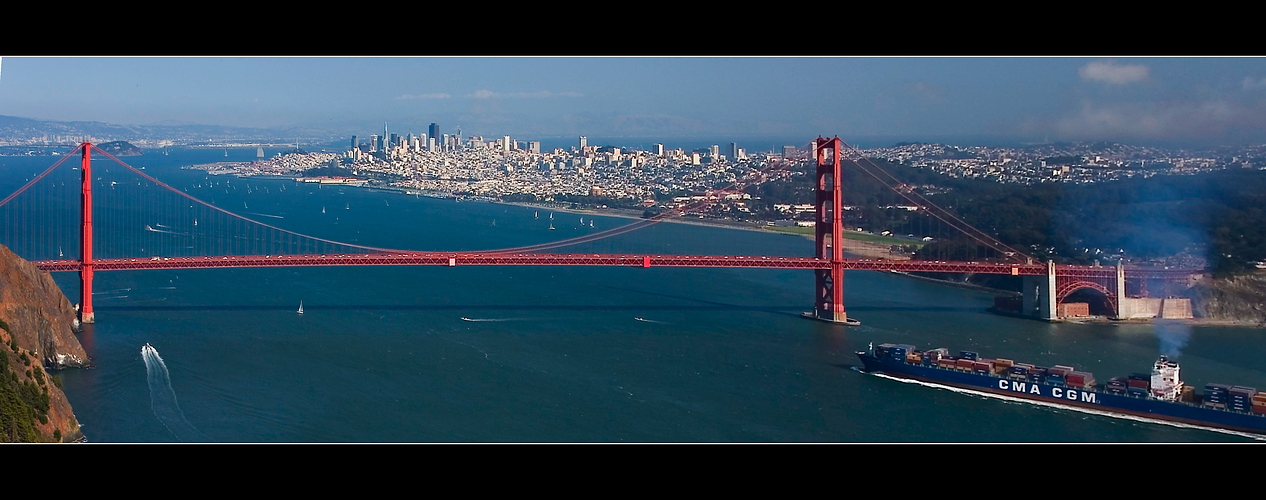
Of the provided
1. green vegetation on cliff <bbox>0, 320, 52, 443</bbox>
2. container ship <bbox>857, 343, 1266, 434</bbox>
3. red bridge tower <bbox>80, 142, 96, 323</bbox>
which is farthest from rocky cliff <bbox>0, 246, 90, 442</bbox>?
container ship <bbox>857, 343, 1266, 434</bbox>

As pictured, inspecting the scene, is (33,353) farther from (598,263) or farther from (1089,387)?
(1089,387)

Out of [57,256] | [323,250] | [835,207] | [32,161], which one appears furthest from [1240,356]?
[32,161]

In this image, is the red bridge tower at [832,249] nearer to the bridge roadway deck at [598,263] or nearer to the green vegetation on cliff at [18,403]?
the bridge roadway deck at [598,263]

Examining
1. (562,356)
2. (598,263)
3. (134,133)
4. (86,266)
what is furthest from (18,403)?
(134,133)

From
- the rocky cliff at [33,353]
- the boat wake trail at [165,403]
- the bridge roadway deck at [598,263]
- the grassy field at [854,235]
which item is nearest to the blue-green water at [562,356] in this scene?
the boat wake trail at [165,403]

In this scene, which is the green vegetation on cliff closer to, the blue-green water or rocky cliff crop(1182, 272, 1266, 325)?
the blue-green water

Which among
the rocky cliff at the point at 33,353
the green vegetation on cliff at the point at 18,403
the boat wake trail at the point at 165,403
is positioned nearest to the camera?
the green vegetation on cliff at the point at 18,403

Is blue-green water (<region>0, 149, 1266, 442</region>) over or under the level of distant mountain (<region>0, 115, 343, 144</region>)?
under
